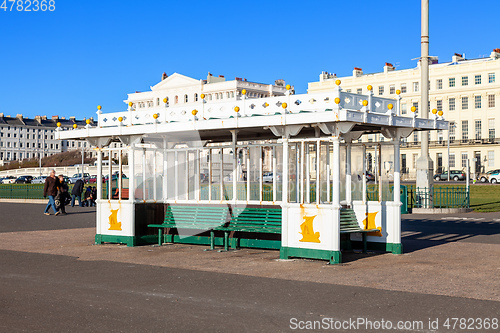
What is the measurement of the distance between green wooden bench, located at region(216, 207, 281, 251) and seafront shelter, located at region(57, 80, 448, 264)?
26mm

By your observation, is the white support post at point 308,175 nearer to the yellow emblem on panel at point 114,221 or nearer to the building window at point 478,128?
the yellow emblem on panel at point 114,221

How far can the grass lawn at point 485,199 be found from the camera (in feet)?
100

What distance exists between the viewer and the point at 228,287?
31.9ft

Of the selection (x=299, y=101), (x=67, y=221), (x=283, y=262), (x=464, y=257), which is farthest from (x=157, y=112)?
(x=67, y=221)

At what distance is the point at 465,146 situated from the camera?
91.2m

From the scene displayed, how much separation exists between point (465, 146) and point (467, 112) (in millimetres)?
5150

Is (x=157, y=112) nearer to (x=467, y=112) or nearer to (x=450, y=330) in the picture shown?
(x=450, y=330)

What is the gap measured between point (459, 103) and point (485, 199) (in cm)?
5811

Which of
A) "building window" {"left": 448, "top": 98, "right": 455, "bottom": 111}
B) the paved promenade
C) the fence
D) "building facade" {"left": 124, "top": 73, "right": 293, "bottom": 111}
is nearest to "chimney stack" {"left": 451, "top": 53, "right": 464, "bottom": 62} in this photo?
"building window" {"left": 448, "top": 98, "right": 455, "bottom": 111}

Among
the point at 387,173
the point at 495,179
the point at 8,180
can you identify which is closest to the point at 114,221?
the point at 387,173

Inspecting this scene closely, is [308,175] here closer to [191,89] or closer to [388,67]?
[388,67]

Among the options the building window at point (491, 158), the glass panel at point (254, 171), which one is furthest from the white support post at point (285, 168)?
the building window at point (491, 158)

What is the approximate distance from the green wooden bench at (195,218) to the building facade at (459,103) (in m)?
76.4

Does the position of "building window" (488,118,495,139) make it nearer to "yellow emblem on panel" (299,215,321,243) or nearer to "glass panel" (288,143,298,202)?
"glass panel" (288,143,298,202)
